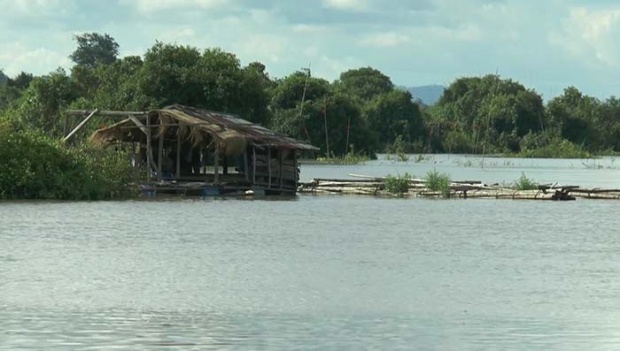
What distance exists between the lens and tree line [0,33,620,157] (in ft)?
185

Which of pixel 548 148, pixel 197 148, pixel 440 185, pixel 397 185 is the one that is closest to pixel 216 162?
pixel 197 148

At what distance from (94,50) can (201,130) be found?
9332cm

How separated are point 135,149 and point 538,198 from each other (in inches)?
566

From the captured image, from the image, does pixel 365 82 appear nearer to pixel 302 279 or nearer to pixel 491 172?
pixel 491 172

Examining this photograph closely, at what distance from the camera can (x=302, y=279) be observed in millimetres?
19688

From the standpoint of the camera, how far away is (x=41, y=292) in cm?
1741

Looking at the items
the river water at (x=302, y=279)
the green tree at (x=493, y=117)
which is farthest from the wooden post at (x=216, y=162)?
the green tree at (x=493, y=117)

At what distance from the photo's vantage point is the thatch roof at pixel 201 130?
38.5m

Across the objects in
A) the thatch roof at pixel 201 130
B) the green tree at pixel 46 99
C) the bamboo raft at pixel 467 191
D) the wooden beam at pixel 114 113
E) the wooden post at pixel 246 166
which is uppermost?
the green tree at pixel 46 99

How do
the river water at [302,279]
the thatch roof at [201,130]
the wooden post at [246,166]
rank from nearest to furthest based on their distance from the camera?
the river water at [302,279], the thatch roof at [201,130], the wooden post at [246,166]

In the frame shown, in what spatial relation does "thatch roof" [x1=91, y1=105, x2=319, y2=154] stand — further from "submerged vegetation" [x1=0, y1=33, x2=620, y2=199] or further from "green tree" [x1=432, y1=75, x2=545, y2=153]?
"green tree" [x1=432, y1=75, x2=545, y2=153]

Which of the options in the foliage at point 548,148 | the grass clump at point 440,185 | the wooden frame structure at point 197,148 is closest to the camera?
the wooden frame structure at point 197,148

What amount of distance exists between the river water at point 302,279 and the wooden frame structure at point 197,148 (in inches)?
162

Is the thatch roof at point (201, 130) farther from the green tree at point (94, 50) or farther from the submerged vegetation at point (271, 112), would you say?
the green tree at point (94, 50)
